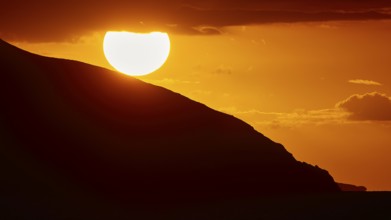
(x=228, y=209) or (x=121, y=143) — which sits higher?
(x=121, y=143)

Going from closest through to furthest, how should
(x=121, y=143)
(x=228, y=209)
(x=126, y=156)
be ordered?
(x=228, y=209), (x=126, y=156), (x=121, y=143)

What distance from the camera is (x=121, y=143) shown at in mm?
80750

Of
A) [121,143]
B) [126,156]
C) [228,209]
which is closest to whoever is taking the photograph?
[228,209]

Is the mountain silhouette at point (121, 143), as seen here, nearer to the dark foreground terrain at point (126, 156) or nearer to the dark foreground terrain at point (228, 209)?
the dark foreground terrain at point (126, 156)

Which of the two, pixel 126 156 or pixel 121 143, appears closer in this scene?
pixel 126 156

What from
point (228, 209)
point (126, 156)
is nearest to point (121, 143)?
point (126, 156)

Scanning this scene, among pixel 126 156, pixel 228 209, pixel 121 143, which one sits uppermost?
pixel 121 143

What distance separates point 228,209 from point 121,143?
1695 cm

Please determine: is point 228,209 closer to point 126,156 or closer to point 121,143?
point 126,156

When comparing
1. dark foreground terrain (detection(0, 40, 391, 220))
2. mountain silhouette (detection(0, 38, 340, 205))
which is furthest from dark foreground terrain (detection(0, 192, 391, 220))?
mountain silhouette (detection(0, 38, 340, 205))

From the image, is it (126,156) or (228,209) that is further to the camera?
(126,156)

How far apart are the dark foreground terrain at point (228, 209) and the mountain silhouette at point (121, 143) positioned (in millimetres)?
2561

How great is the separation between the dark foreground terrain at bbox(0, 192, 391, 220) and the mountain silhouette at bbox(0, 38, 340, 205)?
256 cm

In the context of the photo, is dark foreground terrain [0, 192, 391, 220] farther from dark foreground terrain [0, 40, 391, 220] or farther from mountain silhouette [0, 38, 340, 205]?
mountain silhouette [0, 38, 340, 205]
